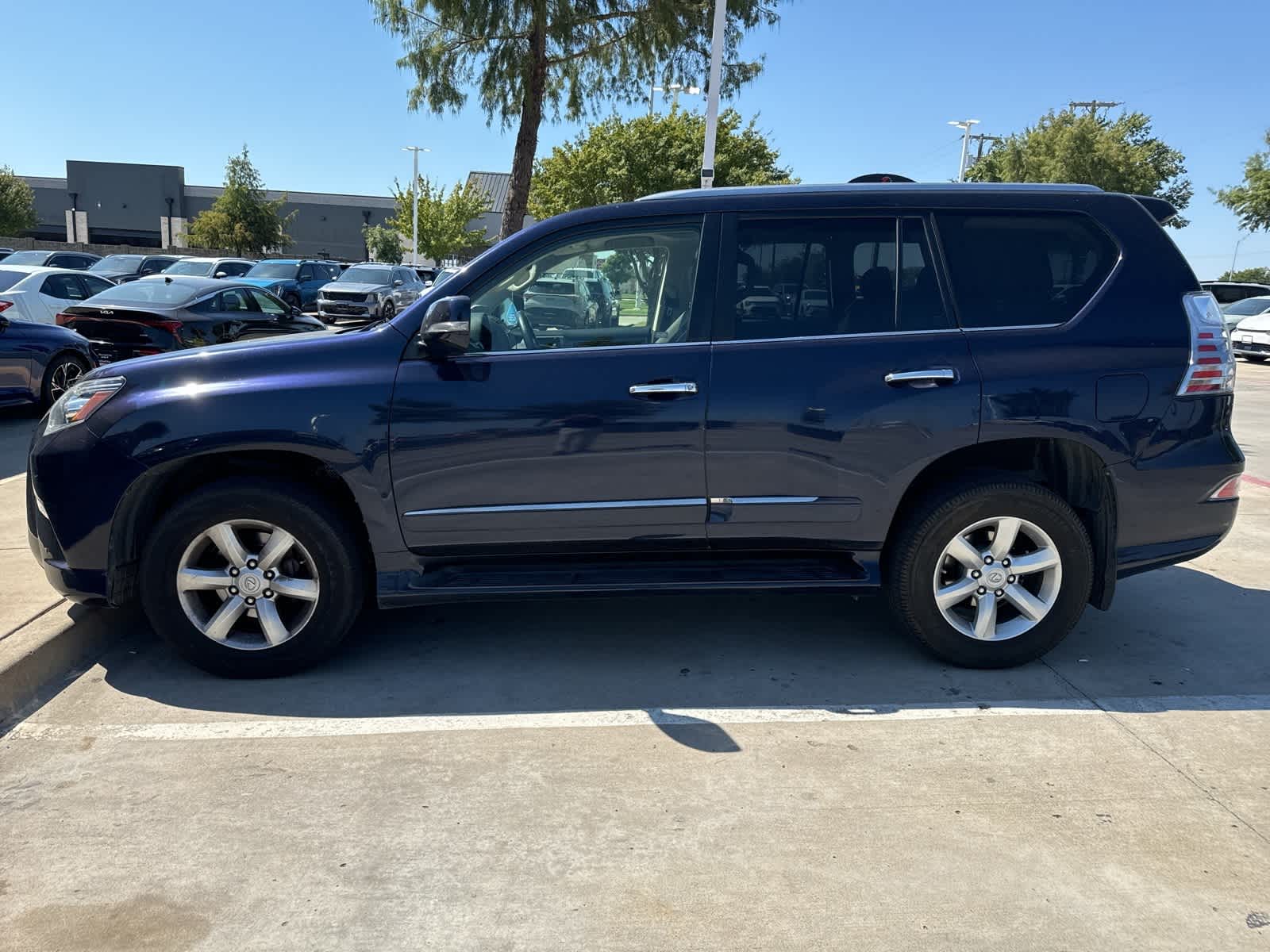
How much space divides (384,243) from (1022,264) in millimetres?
61600

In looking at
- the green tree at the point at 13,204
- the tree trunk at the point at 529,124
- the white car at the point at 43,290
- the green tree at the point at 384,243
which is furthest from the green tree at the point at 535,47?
the green tree at the point at 384,243

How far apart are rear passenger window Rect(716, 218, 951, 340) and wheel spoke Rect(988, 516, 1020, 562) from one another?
2.84 feet

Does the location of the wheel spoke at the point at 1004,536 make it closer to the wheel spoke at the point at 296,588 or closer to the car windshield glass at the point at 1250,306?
the wheel spoke at the point at 296,588

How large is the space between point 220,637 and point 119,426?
3.08ft

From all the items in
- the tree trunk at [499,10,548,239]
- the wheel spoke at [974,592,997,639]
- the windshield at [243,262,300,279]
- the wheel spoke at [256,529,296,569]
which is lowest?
the wheel spoke at [974,592,997,639]

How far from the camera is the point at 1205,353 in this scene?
13.9ft

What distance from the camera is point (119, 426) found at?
402 cm

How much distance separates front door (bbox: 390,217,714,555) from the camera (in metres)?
4.05

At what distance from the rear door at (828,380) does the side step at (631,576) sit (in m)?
0.11

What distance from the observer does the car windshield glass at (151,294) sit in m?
12.6

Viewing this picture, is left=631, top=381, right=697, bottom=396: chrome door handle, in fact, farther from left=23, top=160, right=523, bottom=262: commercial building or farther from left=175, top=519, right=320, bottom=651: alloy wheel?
left=23, top=160, right=523, bottom=262: commercial building

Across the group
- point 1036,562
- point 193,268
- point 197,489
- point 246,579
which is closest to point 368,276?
point 193,268

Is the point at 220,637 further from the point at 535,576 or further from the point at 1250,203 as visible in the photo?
the point at 1250,203

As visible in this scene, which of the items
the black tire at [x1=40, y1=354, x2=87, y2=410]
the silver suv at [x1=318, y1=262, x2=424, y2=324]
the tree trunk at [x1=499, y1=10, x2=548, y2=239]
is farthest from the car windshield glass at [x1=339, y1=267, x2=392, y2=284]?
the black tire at [x1=40, y1=354, x2=87, y2=410]
